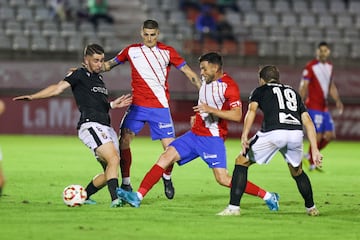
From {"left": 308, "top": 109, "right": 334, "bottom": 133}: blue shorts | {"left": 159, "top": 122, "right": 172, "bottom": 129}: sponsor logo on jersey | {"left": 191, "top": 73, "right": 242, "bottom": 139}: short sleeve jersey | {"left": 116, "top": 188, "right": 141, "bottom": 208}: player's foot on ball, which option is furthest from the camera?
{"left": 308, "top": 109, "right": 334, "bottom": 133}: blue shorts

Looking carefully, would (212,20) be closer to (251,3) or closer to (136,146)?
(251,3)

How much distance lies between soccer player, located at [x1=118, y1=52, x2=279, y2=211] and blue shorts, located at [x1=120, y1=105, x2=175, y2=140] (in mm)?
1541

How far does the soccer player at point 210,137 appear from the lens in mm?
12125

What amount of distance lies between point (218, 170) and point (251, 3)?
79.0 ft

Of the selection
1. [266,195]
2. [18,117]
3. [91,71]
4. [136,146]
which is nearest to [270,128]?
[266,195]

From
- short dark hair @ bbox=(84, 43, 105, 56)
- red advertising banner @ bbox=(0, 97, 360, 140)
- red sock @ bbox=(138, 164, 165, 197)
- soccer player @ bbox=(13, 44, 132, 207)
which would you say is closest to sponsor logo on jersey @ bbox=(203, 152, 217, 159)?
red sock @ bbox=(138, 164, 165, 197)

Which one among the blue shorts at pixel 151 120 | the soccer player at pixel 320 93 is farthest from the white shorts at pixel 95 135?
the soccer player at pixel 320 93

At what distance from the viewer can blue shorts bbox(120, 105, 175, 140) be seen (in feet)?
45.4

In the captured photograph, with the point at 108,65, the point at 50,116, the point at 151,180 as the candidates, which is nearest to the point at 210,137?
the point at 151,180

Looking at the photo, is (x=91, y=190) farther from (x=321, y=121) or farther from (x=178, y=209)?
(x=321, y=121)

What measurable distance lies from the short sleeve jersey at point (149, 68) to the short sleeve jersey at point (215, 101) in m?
1.60

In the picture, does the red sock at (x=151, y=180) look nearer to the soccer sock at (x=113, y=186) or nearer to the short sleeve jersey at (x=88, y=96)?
the soccer sock at (x=113, y=186)

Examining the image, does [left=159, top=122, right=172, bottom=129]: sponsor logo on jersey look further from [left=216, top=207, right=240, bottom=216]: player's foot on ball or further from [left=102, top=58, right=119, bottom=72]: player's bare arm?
[left=216, top=207, right=240, bottom=216]: player's foot on ball

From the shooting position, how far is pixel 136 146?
25.9 meters
